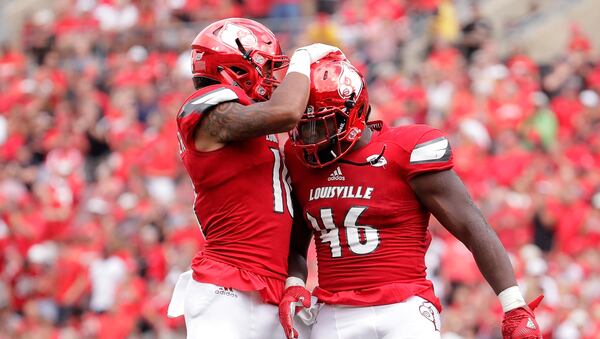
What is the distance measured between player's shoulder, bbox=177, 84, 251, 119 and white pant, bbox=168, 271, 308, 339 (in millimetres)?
775

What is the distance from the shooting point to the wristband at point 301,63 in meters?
5.34

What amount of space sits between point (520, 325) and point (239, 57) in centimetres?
167

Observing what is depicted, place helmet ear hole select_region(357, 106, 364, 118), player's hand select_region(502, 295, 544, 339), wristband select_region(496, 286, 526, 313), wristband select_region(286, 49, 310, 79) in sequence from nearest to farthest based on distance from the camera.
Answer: player's hand select_region(502, 295, 544, 339) < wristband select_region(496, 286, 526, 313) < wristband select_region(286, 49, 310, 79) < helmet ear hole select_region(357, 106, 364, 118)

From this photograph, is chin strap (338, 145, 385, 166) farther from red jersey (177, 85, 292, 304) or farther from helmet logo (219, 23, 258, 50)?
helmet logo (219, 23, 258, 50)

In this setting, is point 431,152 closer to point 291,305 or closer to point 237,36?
point 291,305

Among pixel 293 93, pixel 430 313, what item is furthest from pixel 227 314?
pixel 293 93

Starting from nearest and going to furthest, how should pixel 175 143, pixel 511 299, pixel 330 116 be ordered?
pixel 511 299
pixel 330 116
pixel 175 143

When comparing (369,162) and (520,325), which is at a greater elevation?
(369,162)

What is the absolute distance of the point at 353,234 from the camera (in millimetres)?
5457

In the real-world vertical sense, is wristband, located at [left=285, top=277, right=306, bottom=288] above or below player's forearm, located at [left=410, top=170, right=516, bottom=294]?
below

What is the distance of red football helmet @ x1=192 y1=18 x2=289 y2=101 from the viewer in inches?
217

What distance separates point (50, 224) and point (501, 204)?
14.7 ft

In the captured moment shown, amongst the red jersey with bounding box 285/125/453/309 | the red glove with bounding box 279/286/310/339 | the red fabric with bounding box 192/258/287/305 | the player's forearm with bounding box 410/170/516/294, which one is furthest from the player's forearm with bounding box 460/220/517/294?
the red fabric with bounding box 192/258/287/305

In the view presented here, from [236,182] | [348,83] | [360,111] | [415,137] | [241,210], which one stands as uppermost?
[348,83]
